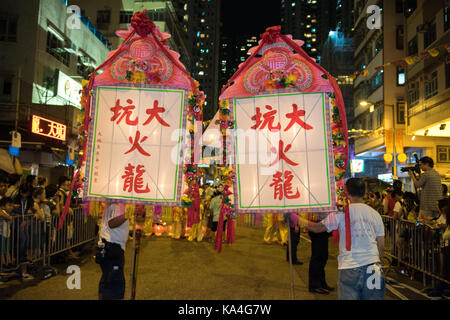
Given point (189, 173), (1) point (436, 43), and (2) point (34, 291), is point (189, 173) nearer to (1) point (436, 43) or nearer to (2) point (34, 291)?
(2) point (34, 291)

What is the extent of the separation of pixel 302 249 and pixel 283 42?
7.80 metres

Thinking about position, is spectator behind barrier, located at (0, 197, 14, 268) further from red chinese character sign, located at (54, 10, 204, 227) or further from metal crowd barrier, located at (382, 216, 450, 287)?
metal crowd barrier, located at (382, 216, 450, 287)

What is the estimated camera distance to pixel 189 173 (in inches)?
183

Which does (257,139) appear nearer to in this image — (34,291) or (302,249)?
(34,291)

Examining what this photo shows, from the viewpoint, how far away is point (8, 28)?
19.4 meters

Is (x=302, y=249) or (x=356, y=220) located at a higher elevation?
(x=356, y=220)

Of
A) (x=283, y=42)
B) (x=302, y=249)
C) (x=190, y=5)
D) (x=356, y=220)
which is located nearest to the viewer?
(x=356, y=220)

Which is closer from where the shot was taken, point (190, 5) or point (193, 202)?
point (193, 202)

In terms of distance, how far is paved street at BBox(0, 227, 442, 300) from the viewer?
618cm

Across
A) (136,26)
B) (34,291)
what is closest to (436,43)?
(136,26)

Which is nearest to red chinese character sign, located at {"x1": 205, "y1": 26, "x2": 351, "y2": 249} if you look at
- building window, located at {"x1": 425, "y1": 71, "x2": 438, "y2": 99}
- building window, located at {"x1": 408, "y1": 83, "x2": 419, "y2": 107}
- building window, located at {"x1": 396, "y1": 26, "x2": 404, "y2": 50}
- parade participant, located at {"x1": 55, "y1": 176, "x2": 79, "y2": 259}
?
parade participant, located at {"x1": 55, "y1": 176, "x2": 79, "y2": 259}

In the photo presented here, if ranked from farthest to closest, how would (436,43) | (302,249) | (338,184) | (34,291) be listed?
(436,43) → (302,249) → (34,291) → (338,184)

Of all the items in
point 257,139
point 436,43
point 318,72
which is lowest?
point 257,139

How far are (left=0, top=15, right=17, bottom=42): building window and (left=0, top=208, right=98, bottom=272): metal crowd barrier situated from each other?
1577cm
